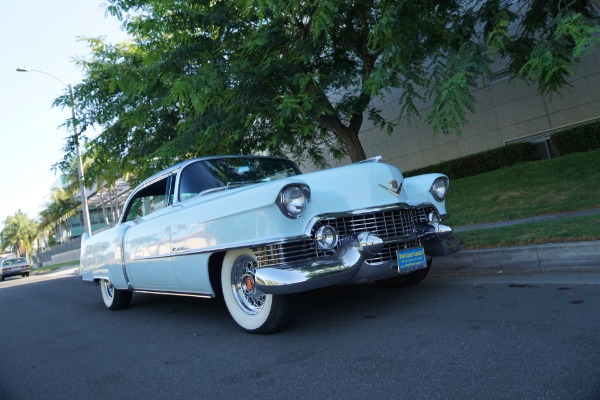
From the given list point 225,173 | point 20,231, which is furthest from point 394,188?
point 20,231

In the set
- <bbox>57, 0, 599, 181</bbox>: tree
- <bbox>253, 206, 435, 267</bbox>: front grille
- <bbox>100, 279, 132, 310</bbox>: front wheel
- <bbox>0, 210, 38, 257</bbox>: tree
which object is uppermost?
<bbox>0, 210, 38, 257</bbox>: tree

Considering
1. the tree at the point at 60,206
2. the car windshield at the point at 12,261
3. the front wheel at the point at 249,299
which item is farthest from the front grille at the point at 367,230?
the tree at the point at 60,206

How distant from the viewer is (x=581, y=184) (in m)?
9.86

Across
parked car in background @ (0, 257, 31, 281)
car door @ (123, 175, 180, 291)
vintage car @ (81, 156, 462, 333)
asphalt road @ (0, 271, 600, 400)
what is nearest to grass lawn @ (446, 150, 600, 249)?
asphalt road @ (0, 271, 600, 400)

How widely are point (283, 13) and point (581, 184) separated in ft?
23.7

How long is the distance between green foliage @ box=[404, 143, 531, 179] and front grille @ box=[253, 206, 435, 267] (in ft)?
35.6

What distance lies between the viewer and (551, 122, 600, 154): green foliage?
39.8 feet

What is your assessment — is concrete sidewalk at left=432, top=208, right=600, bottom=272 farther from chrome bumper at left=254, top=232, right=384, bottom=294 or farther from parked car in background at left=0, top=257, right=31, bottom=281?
parked car in background at left=0, top=257, right=31, bottom=281

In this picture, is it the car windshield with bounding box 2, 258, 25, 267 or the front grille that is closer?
the front grille

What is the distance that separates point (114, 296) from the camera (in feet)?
22.7

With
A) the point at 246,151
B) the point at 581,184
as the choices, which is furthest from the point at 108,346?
the point at 581,184

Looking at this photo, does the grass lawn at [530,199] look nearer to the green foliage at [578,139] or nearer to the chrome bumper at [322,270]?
the green foliage at [578,139]

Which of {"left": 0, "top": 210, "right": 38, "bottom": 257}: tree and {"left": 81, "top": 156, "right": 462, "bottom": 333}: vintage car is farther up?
{"left": 0, "top": 210, "right": 38, "bottom": 257}: tree

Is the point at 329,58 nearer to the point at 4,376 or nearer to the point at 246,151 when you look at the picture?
the point at 246,151
